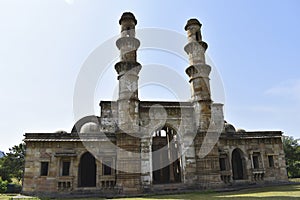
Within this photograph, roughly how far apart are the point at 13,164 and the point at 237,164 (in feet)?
86.4

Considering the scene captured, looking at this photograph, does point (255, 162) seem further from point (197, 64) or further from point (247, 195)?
point (197, 64)

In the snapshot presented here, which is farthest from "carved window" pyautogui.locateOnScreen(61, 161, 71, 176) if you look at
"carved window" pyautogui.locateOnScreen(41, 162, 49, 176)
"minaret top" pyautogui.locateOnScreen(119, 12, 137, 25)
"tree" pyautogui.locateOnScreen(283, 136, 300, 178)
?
"tree" pyautogui.locateOnScreen(283, 136, 300, 178)

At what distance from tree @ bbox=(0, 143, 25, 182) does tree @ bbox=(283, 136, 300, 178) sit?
3264cm

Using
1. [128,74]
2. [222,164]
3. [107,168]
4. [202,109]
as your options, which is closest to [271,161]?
[222,164]

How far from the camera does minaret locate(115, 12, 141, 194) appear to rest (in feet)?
47.7

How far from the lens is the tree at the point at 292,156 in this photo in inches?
1075

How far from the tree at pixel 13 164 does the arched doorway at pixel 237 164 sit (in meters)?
24.6

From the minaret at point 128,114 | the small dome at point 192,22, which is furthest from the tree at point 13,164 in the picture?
the small dome at point 192,22

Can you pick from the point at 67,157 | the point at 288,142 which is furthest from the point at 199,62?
the point at 288,142

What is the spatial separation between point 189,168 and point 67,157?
8385 millimetres

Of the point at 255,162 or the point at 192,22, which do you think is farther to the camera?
the point at 192,22

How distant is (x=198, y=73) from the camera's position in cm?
1814

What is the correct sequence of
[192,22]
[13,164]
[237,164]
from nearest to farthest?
Result: [237,164] < [192,22] < [13,164]

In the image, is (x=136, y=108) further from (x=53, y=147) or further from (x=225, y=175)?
(x=225, y=175)
